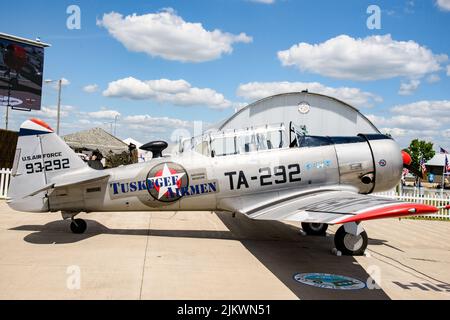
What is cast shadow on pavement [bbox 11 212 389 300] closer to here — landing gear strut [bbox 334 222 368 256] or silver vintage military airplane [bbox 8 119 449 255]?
landing gear strut [bbox 334 222 368 256]

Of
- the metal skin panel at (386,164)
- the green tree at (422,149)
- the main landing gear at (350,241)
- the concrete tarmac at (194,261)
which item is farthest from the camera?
the green tree at (422,149)

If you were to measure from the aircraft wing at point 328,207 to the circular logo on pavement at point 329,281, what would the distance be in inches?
32.3

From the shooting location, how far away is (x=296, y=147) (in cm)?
822

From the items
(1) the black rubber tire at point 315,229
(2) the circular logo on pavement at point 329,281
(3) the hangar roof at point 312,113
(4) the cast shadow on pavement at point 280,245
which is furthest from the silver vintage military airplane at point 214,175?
(3) the hangar roof at point 312,113

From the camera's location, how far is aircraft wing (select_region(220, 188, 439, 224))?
531 centimetres

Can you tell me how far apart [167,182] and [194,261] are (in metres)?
2.07

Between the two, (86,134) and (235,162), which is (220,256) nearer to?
(235,162)

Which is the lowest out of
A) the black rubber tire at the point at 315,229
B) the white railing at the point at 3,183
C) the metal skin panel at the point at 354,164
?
the black rubber tire at the point at 315,229

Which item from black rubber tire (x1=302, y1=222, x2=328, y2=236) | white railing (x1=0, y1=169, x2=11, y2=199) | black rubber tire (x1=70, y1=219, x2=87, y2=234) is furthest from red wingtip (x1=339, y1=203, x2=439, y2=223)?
white railing (x1=0, y1=169, x2=11, y2=199)

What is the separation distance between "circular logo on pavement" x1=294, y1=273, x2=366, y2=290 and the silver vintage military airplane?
1765 millimetres

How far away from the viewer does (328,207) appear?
645 centimetres

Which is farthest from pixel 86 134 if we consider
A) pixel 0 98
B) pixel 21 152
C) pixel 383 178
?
pixel 383 178

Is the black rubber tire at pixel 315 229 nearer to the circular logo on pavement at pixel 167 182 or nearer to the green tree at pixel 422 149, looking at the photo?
the circular logo on pavement at pixel 167 182

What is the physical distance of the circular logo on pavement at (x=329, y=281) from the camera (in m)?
5.31
